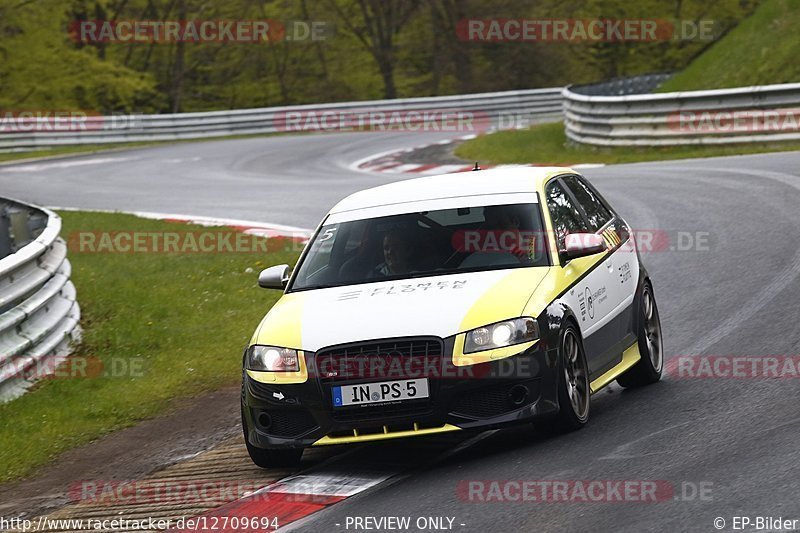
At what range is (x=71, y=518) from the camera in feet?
23.3

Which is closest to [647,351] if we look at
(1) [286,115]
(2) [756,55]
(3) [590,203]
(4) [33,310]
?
(3) [590,203]

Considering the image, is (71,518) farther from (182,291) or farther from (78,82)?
(78,82)

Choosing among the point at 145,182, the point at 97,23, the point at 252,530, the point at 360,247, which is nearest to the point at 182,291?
the point at 360,247

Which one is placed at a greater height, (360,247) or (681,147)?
(360,247)

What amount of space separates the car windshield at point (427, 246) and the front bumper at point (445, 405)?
37.7 inches

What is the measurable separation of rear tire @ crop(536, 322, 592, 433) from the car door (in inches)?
13.4

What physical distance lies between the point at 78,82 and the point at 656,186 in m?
30.6

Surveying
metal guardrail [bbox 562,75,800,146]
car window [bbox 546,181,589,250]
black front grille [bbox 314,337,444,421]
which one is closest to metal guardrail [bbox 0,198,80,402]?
black front grille [bbox 314,337,444,421]

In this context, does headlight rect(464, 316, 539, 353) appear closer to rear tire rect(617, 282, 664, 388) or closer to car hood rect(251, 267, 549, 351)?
car hood rect(251, 267, 549, 351)

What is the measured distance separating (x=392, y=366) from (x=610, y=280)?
2214mm

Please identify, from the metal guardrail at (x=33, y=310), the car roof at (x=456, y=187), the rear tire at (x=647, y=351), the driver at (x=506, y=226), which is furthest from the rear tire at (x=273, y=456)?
the metal guardrail at (x=33, y=310)

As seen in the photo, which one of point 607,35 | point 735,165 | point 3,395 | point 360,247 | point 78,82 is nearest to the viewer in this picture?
point 360,247

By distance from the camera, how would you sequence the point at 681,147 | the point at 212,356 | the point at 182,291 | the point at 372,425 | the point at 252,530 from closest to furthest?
the point at 252,530, the point at 372,425, the point at 212,356, the point at 182,291, the point at 681,147

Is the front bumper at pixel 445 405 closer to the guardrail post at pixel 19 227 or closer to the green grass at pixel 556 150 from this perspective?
the guardrail post at pixel 19 227
